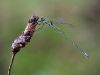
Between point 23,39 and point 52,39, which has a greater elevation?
point 52,39

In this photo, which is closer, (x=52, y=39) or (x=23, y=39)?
(x=23, y=39)

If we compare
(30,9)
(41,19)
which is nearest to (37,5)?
(30,9)

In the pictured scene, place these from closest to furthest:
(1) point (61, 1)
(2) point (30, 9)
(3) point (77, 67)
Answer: (3) point (77, 67), (2) point (30, 9), (1) point (61, 1)

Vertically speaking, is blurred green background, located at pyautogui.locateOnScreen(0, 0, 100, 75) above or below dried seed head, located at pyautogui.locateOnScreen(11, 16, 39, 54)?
above

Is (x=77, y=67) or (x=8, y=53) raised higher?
(x=8, y=53)

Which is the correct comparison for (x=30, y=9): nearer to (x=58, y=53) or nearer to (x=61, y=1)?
(x=61, y=1)

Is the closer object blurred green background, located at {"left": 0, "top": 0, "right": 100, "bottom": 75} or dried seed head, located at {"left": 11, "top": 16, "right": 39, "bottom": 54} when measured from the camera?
dried seed head, located at {"left": 11, "top": 16, "right": 39, "bottom": 54}

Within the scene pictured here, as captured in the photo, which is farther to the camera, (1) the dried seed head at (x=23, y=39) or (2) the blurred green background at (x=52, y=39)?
(2) the blurred green background at (x=52, y=39)

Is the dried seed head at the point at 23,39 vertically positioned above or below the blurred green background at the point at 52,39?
below
